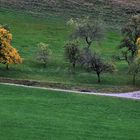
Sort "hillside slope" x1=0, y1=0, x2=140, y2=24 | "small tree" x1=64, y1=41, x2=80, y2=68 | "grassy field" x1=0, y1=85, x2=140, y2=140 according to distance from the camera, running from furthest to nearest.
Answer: "hillside slope" x1=0, y1=0, x2=140, y2=24, "small tree" x1=64, y1=41, x2=80, y2=68, "grassy field" x1=0, y1=85, x2=140, y2=140

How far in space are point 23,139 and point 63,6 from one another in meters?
79.2

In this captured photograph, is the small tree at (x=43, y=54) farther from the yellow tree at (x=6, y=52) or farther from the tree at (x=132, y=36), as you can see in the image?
the tree at (x=132, y=36)

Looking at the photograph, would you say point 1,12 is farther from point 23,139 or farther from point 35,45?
point 23,139

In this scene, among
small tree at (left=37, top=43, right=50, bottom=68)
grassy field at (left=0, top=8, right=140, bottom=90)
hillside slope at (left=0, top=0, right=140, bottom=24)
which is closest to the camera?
grassy field at (left=0, top=8, right=140, bottom=90)

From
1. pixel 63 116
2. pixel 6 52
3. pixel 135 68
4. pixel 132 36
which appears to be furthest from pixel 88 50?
pixel 63 116

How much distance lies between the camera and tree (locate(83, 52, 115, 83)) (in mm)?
78938

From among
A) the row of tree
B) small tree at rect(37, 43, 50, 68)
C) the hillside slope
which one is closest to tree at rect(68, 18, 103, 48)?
the row of tree

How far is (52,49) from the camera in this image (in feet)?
313

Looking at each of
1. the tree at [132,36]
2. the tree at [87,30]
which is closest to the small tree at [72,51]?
the tree at [87,30]

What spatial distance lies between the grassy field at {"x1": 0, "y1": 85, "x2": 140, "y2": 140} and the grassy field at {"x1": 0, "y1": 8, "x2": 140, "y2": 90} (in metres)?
11.3

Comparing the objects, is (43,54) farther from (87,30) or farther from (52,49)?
(52,49)

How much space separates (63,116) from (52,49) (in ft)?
135

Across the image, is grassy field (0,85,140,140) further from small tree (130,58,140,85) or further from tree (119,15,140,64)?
tree (119,15,140,64)

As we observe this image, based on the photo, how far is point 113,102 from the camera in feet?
210
